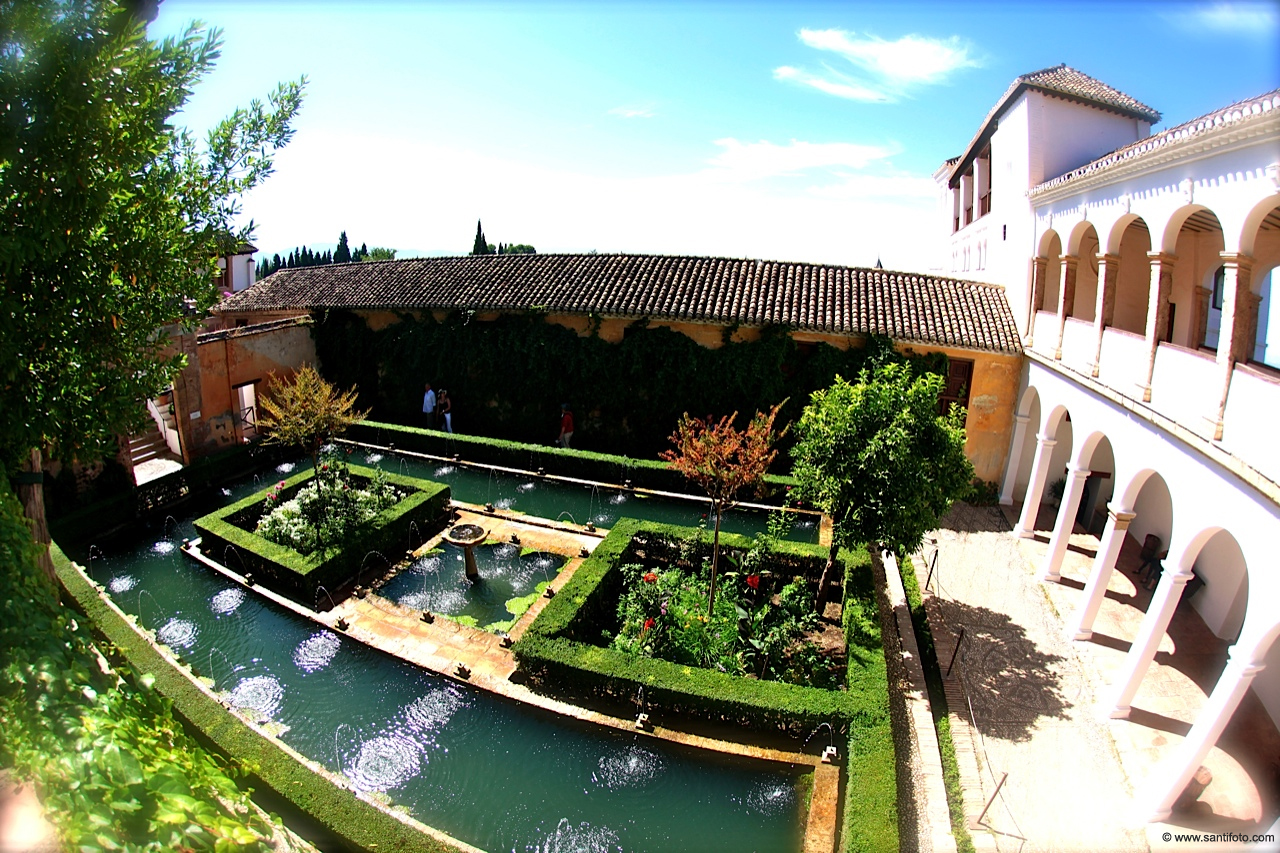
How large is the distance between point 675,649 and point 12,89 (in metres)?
9.24

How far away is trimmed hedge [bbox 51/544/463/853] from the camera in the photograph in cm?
671

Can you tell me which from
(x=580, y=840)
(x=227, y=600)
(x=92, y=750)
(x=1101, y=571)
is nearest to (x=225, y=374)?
(x=227, y=600)

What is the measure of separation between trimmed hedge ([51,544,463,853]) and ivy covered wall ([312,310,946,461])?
12.2m

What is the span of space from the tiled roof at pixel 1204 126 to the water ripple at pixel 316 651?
13.8 metres

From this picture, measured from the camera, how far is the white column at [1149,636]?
27.8 ft

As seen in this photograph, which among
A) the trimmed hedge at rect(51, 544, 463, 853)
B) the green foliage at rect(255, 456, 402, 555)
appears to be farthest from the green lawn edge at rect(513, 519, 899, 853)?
the green foliage at rect(255, 456, 402, 555)

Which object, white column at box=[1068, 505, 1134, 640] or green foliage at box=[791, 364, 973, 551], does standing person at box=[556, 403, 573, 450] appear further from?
white column at box=[1068, 505, 1134, 640]

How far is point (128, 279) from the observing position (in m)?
5.67

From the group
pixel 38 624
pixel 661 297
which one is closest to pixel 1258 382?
pixel 38 624

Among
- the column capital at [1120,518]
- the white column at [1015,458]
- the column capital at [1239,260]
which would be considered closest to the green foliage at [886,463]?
the column capital at [1120,518]

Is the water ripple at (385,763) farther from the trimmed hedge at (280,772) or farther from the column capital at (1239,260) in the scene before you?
the column capital at (1239,260)

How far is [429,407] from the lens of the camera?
20.6 meters

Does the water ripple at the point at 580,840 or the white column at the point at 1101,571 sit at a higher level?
the white column at the point at 1101,571

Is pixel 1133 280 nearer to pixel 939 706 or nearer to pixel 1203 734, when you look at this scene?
pixel 1203 734
